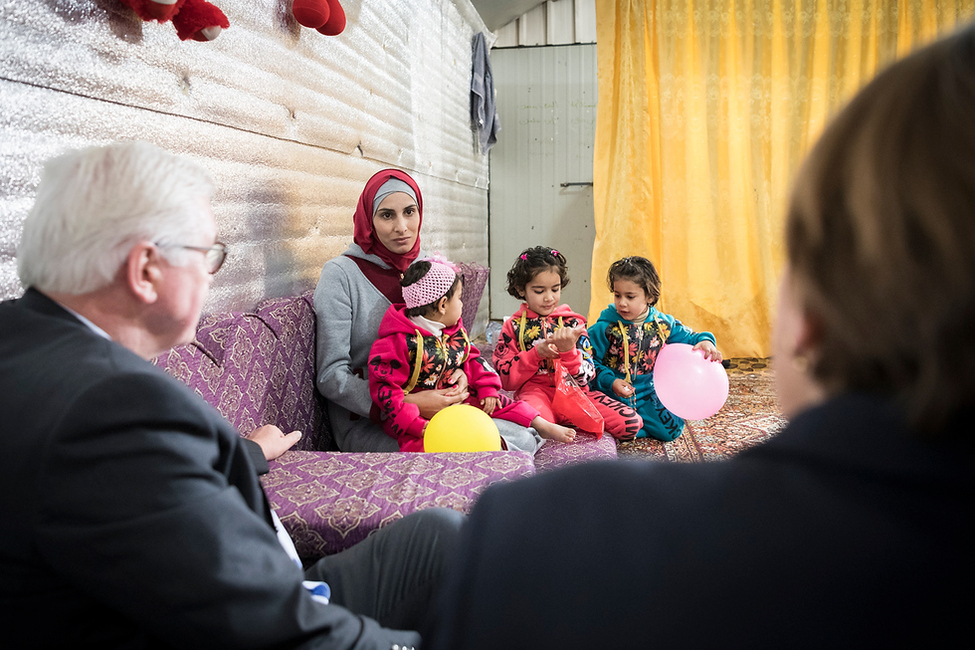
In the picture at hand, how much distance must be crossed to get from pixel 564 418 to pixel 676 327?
79 centimetres

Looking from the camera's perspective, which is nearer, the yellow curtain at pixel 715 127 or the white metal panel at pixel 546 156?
the yellow curtain at pixel 715 127

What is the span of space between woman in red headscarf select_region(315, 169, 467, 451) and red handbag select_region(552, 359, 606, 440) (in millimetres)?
435

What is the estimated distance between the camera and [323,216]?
2.65m

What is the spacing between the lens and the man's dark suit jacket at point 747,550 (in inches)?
14.4

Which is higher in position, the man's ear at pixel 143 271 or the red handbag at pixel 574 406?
the man's ear at pixel 143 271

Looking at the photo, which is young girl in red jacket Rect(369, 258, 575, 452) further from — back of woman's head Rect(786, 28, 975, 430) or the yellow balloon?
back of woman's head Rect(786, 28, 975, 430)

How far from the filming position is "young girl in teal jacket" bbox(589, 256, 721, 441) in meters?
2.86

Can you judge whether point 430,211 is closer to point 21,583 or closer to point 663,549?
point 21,583

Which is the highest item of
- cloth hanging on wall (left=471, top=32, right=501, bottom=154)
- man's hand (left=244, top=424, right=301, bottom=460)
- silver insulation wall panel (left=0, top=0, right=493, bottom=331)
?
cloth hanging on wall (left=471, top=32, right=501, bottom=154)

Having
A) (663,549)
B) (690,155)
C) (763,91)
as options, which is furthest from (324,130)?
(763,91)

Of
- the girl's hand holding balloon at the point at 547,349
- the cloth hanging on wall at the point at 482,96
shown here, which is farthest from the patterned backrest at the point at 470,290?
the cloth hanging on wall at the point at 482,96

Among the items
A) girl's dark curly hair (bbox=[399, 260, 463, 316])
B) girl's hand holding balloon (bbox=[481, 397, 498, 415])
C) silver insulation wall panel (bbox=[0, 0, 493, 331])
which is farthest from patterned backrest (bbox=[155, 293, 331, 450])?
girl's hand holding balloon (bbox=[481, 397, 498, 415])

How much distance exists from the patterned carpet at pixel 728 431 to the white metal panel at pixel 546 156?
2.24 meters

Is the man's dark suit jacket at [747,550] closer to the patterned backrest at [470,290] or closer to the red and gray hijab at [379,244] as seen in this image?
the red and gray hijab at [379,244]
